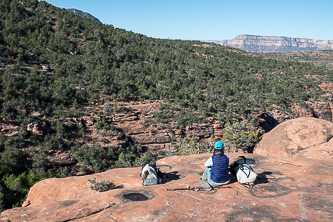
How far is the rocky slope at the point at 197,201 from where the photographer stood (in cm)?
554

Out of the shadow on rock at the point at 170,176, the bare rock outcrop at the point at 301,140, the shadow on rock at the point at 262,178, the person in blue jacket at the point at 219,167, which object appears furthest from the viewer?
the bare rock outcrop at the point at 301,140

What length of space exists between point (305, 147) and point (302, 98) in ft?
116

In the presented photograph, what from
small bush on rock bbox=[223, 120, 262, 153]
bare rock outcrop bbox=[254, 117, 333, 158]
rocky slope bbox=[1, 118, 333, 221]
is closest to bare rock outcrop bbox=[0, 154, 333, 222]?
rocky slope bbox=[1, 118, 333, 221]

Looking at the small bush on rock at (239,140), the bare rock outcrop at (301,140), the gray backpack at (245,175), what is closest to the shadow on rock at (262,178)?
the gray backpack at (245,175)

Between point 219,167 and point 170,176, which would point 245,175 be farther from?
point 170,176

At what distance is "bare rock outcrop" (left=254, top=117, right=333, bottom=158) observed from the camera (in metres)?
11.5

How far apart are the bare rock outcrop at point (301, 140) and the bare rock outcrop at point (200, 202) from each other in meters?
3.03

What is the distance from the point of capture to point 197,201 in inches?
248

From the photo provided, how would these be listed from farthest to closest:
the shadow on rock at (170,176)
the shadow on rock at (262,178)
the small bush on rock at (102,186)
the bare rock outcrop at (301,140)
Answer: the bare rock outcrop at (301,140) < the shadow on rock at (170,176) < the small bush on rock at (102,186) < the shadow on rock at (262,178)

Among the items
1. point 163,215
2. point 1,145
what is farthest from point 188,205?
point 1,145

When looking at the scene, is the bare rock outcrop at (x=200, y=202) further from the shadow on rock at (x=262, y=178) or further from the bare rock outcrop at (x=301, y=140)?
the bare rock outcrop at (x=301, y=140)

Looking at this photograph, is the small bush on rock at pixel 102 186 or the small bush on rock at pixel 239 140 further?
the small bush on rock at pixel 239 140

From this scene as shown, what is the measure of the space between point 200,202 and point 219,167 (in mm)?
1242

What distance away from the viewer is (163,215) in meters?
5.51
